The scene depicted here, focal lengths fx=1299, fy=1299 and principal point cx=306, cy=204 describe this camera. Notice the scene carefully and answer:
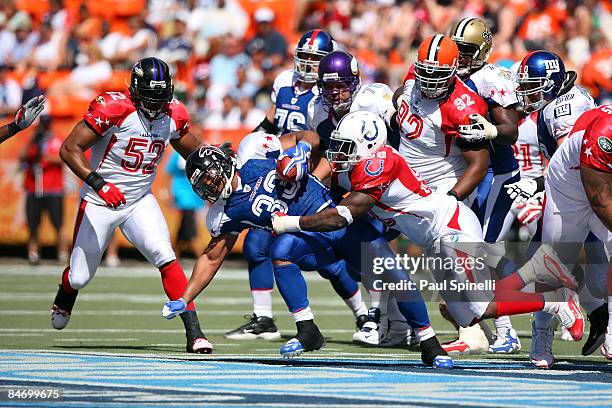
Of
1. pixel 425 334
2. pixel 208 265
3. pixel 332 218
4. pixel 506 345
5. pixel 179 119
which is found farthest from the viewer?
pixel 179 119

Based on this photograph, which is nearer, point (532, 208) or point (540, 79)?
point (540, 79)

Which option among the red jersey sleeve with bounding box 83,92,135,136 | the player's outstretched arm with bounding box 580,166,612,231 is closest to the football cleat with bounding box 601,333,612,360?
the player's outstretched arm with bounding box 580,166,612,231

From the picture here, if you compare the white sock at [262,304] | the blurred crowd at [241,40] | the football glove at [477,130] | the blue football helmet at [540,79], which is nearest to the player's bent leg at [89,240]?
the white sock at [262,304]

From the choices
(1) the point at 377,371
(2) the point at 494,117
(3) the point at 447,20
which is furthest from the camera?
(3) the point at 447,20

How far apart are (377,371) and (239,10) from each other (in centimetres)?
1436

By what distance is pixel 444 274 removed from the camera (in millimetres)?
8547

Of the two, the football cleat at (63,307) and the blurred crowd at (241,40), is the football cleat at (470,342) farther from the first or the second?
the blurred crowd at (241,40)

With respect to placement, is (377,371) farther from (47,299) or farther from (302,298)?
Result: (47,299)

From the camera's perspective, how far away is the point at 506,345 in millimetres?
9234

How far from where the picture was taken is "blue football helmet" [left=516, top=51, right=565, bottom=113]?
8.82 metres

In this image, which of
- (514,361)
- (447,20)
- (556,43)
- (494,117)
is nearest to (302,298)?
(514,361)

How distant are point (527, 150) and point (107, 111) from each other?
3.48 m

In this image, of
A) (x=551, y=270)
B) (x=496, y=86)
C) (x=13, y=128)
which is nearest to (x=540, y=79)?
(x=496, y=86)

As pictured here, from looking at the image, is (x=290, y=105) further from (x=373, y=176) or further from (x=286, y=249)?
(x=373, y=176)
